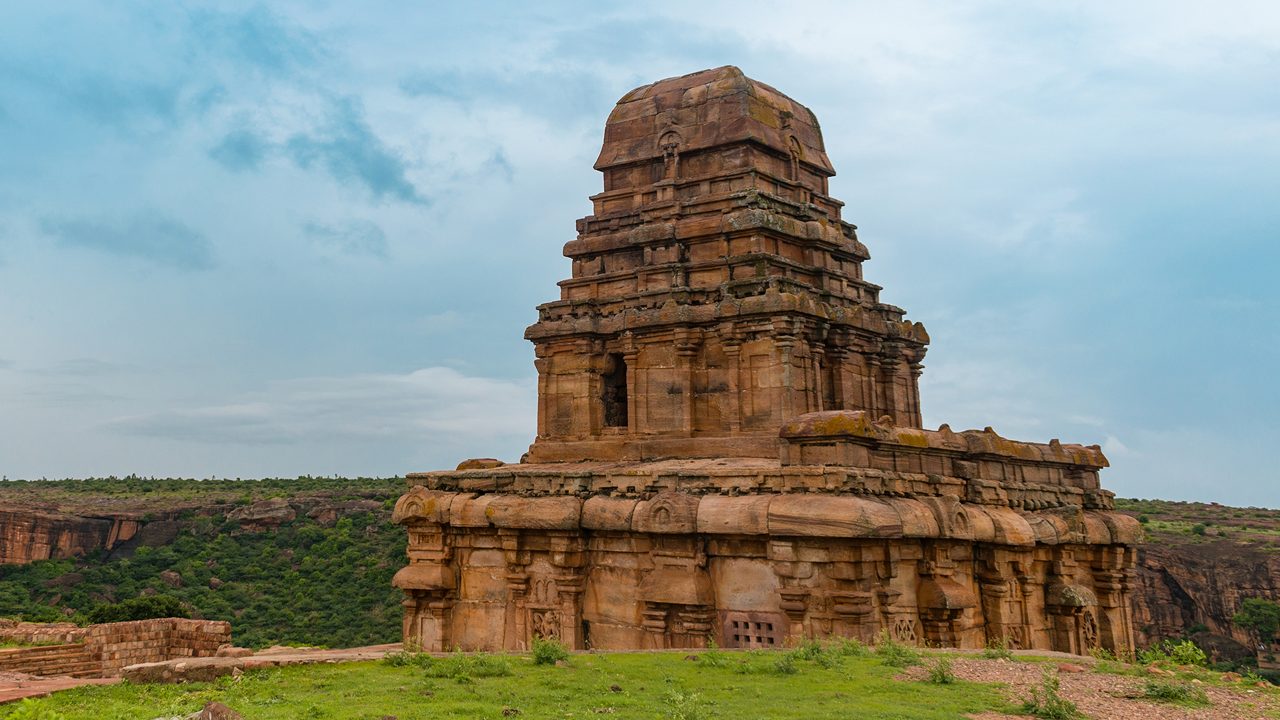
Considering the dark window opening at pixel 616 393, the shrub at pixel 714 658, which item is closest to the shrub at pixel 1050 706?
the shrub at pixel 714 658

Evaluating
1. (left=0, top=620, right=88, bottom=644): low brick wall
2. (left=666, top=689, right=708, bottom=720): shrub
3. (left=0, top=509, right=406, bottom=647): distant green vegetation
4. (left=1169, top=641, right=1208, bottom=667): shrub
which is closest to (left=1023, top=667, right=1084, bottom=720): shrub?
(left=666, top=689, right=708, bottom=720): shrub

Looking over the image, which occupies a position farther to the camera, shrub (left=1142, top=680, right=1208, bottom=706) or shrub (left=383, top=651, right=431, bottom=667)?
shrub (left=383, top=651, right=431, bottom=667)

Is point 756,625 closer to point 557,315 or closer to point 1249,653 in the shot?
point 557,315

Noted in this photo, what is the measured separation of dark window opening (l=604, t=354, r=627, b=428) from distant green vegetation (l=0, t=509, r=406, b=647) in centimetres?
2097

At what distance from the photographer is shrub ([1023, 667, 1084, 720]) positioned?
898cm

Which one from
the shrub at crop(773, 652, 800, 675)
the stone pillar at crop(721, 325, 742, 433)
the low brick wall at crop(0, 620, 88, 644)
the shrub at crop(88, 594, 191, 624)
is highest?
the stone pillar at crop(721, 325, 742, 433)

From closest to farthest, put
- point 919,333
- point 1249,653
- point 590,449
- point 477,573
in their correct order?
point 477,573 < point 590,449 < point 919,333 < point 1249,653

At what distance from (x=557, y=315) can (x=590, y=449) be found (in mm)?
3214

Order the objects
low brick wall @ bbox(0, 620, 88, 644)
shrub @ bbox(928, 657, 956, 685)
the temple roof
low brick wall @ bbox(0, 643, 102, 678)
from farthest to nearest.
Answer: the temple roof → low brick wall @ bbox(0, 620, 88, 644) → low brick wall @ bbox(0, 643, 102, 678) → shrub @ bbox(928, 657, 956, 685)

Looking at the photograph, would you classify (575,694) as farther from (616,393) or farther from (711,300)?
(616,393)

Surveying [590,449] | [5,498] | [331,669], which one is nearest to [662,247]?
[590,449]

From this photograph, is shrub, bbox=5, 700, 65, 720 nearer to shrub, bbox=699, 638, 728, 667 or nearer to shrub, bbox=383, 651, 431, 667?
shrub, bbox=383, 651, 431, 667

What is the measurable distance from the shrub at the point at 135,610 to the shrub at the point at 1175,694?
30954mm

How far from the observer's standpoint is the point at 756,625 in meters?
14.7
